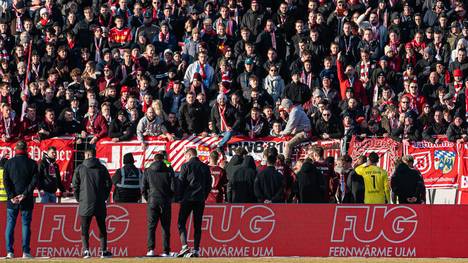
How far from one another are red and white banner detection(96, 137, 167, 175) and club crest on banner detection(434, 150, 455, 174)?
5992 mm

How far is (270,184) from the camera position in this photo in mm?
24547

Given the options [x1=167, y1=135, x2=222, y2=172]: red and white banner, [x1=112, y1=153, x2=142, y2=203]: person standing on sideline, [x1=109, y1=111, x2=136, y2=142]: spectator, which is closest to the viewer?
[x1=112, y1=153, x2=142, y2=203]: person standing on sideline

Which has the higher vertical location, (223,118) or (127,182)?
(223,118)

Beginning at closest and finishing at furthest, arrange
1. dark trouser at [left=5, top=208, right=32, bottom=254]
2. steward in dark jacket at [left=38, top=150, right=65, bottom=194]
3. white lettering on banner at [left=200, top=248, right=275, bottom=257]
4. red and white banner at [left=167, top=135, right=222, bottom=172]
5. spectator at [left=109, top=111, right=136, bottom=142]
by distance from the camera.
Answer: dark trouser at [left=5, top=208, right=32, bottom=254], white lettering on banner at [left=200, top=248, right=275, bottom=257], steward in dark jacket at [left=38, top=150, right=65, bottom=194], red and white banner at [left=167, top=135, right=222, bottom=172], spectator at [left=109, top=111, right=136, bottom=142]

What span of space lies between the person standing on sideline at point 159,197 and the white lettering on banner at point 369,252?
132 inches

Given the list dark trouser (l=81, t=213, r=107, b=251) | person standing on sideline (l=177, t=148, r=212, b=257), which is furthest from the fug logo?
dark trouser (l=81, t=213, r=107, b=251)

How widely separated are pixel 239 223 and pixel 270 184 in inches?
37.4

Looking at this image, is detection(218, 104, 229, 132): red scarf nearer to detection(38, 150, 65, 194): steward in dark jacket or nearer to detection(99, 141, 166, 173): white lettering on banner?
detection(99, 141, 166, 173): white lettering on banner

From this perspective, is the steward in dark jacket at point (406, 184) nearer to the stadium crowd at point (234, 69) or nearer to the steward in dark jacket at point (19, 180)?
the stadium crowd at point (234, 69)

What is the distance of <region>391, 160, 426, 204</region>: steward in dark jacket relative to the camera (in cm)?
2514

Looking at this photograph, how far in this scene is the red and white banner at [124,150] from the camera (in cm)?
2856

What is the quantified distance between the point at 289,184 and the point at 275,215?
3.42ft

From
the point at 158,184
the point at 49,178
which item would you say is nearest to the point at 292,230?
the point at 158,184

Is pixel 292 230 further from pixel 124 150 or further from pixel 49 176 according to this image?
pixel 124 150
